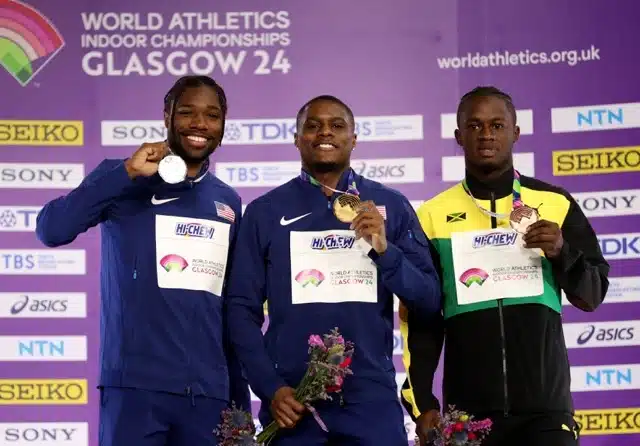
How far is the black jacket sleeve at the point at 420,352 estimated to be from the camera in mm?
3842

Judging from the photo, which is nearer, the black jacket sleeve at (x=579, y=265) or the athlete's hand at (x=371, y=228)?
the athlete's hand at (x=371, y=228)

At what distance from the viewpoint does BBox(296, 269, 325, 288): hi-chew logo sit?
3.66m

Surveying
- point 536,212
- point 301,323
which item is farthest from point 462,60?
point 301,323

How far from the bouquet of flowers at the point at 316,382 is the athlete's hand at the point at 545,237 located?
736mm

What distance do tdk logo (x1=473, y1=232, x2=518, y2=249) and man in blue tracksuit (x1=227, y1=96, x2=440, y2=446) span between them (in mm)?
197

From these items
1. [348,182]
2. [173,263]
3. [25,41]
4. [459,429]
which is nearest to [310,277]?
[348,182]

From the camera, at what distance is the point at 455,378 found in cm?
381

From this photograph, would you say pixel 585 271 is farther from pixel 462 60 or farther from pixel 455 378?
pixel 462 60

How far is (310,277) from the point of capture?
12.0 ft

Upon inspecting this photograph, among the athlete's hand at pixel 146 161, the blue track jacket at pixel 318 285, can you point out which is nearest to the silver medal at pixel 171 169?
the athlete's hand at pixel 146 161

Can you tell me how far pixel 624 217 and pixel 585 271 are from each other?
8.44ft

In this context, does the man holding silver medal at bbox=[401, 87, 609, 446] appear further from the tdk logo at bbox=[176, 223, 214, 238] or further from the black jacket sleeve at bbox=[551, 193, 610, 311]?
the tdk logo at bbox=[176, 223, 214, 238]

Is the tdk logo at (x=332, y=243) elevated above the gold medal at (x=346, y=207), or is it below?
below

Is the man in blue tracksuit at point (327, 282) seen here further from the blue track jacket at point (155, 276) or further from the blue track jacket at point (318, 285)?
the blue track jacket at point (155, 276)
